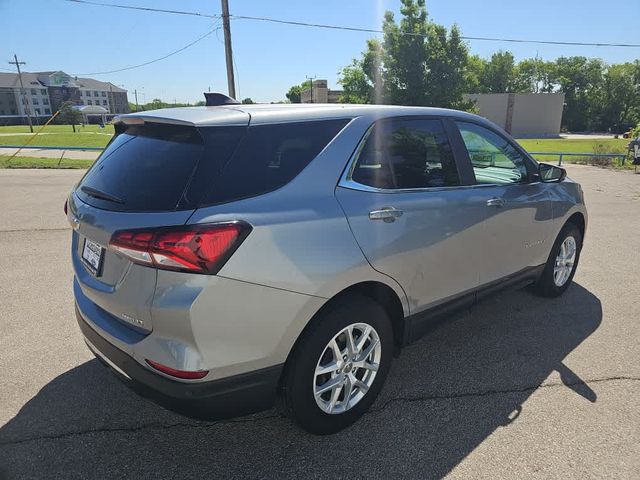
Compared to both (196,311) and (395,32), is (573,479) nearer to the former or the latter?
(196,311)

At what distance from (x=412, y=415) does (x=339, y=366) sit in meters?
0.66

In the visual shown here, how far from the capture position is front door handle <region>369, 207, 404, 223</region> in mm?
2431

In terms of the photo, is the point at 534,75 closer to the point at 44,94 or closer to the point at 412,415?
the point at 412,415

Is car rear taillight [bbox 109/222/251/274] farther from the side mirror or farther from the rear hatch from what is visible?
the side mirror

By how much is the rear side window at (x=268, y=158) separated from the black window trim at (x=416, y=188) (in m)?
0.18

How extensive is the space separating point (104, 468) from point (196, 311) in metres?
1.12

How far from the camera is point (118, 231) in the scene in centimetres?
199

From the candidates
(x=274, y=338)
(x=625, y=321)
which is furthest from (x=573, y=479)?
(x=625, y=321)

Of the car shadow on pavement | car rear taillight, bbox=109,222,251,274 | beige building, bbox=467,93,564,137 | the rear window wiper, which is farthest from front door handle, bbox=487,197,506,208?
beige building, bbox=467,93,564,137

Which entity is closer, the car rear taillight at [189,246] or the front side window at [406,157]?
the car rear taillight at [189,246]

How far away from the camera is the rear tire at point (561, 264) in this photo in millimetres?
4268

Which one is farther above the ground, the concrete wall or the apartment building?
the apartment building

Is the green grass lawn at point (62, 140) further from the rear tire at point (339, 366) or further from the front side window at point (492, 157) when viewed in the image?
the rear tire at point (339, 366)

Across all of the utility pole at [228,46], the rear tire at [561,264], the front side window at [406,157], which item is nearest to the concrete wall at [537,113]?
the utility pole at [228,46]
